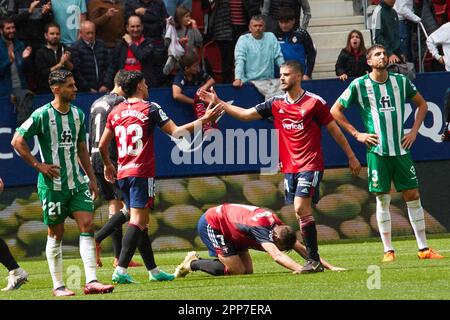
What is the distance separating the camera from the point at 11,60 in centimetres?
1717

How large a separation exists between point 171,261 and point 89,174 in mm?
4522

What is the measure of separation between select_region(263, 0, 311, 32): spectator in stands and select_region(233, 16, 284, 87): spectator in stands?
57 cm

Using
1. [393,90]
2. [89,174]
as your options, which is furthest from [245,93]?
[89,174]

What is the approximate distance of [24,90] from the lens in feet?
55.7

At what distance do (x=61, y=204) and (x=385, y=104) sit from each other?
4378 millimetres

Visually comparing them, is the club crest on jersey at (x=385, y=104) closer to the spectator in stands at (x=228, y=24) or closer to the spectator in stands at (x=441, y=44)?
the spectator in stands at (x=441, y=44)

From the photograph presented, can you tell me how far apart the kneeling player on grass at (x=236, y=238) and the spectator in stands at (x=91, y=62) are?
511 centimetres

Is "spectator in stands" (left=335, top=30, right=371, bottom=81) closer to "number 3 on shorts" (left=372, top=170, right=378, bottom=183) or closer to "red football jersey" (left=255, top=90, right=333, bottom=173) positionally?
"number 3 on shorts" (left=372, top=170, right=378, bottom=183)

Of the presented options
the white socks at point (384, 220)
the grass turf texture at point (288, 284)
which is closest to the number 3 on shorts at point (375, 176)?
the white socks at point (384, 220)

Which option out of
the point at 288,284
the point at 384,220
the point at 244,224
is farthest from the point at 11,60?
the point at 288,284

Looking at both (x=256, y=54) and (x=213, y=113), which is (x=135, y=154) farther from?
(x=256, y=54)

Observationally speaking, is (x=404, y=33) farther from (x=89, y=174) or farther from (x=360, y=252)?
(x=89, y=174)

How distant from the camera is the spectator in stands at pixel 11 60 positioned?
17156mm

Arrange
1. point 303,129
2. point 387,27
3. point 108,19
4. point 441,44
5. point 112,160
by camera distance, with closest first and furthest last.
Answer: point 303,129
point 112,160
point 108,19
point 387,27
point 441,44
